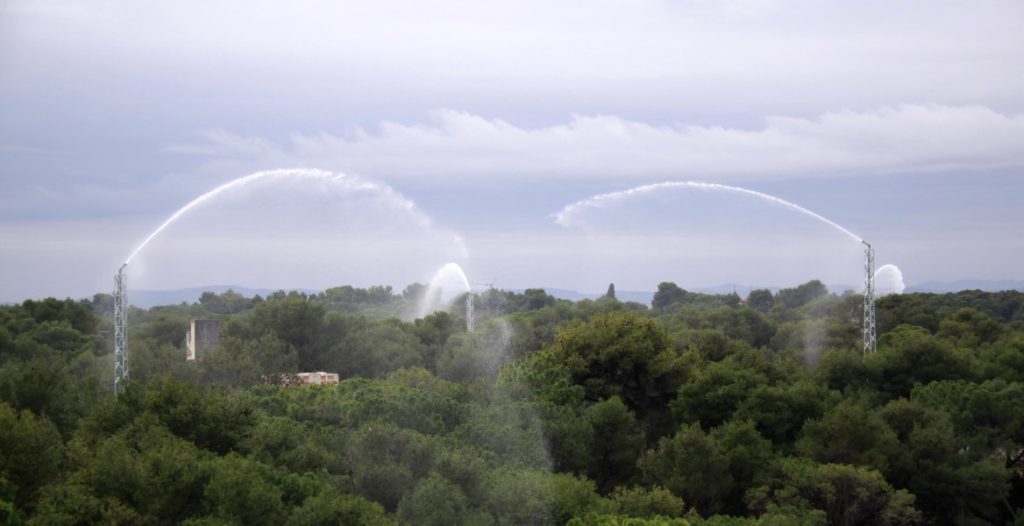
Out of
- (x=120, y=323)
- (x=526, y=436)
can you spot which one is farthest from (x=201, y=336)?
(x=526, y=436)

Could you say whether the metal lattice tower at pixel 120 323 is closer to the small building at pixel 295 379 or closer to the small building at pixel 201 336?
the small building at pixel 295 379

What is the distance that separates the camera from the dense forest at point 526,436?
31.7 meters

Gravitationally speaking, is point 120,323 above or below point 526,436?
above

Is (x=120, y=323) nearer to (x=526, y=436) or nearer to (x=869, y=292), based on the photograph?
(x=526, y=436)

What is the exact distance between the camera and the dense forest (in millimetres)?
31703

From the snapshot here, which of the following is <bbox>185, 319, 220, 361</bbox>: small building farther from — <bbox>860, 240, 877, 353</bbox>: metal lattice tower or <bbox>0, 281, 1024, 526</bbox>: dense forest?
<bbox>860, 240, 877, 353</bbox>: metal lattice tower

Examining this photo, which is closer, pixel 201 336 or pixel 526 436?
pixel 526 436

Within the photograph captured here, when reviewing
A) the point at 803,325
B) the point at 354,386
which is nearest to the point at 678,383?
the point at 354,386

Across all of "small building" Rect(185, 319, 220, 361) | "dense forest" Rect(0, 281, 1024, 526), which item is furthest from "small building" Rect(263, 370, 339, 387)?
"small building" Rect(185, 319, 220, 361)

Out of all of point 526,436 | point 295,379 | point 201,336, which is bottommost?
point 526,436

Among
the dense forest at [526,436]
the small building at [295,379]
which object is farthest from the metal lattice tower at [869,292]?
the small building at [295,379]

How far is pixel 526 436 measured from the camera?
1729 inches

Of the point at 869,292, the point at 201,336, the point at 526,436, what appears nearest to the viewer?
the point at 526,436

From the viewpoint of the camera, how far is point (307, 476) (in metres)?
35.0
